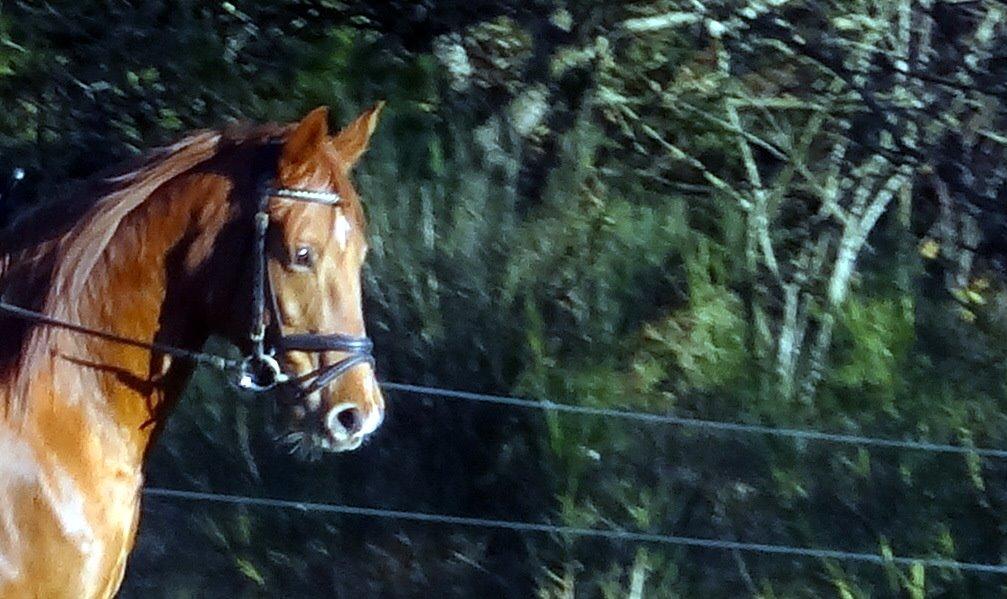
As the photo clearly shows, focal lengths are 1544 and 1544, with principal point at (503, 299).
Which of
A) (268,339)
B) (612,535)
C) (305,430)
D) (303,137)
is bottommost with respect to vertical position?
(612,535)

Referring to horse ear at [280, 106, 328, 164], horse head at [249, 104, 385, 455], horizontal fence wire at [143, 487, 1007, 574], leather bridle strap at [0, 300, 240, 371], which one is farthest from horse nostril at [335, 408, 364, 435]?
horizontal fence wire at [143, 487, 1007, 574]

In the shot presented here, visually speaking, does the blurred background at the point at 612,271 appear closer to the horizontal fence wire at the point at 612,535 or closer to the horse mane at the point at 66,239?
the horizontal fence wire at the point at 612,535

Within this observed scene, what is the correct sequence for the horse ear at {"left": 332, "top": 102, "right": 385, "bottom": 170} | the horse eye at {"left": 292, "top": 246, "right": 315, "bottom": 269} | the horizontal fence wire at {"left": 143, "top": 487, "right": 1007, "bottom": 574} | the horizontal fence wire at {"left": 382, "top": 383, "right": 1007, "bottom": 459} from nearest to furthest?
the horse eye at {"left": 292, "top": 246, "right": 315, "bottom": 269} < the horse ear at {"left": 332, "top": 102, "right": 385, "bottom": 170} < the horizontal fence wire at {"left": 382, "top": 383, "right": 1007, "bottom": 459} < the horizontal fence wire at {"left": 143, "top": 487, "right": 1007, "bottom": 574}

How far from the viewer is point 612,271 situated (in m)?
5.56

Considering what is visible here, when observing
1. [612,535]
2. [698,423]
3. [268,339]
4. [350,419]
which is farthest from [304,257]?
[612,535]

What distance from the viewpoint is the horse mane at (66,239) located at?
2.97 m

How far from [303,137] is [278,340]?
1.28 ft

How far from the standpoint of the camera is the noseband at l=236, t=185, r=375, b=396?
2928 millimetres

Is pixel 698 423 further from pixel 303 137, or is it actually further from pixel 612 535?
pixel 303 137

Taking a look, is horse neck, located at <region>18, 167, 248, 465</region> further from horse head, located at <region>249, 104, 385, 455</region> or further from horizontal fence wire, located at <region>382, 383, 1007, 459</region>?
horizontal fence wire, located at <region>382, 383, 1007, 459</region>

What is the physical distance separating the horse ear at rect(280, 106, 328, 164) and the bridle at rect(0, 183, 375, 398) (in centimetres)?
6

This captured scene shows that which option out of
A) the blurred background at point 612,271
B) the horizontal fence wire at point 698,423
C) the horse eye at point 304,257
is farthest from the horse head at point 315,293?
the blurred background at point 612,271

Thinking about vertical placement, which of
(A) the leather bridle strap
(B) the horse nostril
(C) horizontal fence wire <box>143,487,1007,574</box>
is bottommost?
(C) horizontal fence wire <box>143,487,1007,574</box>

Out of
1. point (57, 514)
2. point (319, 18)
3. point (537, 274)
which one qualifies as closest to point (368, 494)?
point (537, 274)
